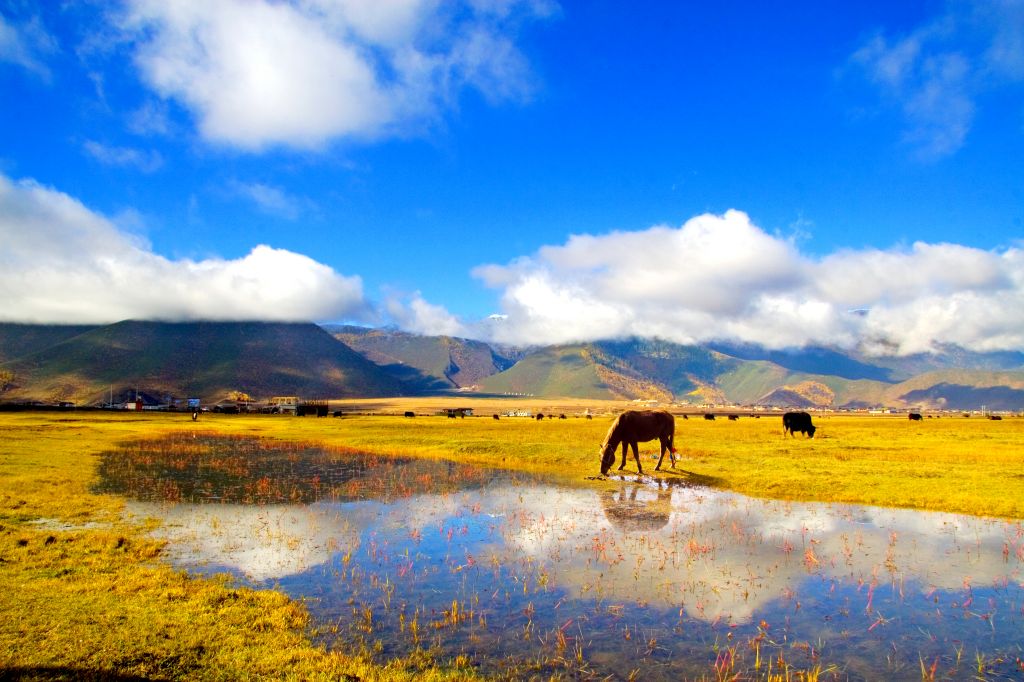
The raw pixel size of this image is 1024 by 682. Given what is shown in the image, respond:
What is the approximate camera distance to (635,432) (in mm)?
31781

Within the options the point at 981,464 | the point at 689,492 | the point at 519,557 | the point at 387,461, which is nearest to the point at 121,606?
the point at 519,557

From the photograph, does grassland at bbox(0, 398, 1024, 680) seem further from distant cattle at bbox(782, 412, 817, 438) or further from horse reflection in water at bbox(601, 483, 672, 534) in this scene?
distant cattle at bbox(782, 412, 817, 438)

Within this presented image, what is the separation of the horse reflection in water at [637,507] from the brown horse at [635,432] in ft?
10.8

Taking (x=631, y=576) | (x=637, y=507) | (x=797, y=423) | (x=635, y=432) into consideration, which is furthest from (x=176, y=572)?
(x=797, y=423)

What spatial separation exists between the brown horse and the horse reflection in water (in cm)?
328

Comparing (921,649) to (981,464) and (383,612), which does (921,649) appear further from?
(981,464)

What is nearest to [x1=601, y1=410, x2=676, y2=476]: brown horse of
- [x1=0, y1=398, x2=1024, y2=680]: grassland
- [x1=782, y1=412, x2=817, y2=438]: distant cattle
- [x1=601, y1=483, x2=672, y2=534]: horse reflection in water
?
[x1=0, y1=398, x2=1024, y2=680]: grassland

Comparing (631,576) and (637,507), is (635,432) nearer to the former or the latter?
(637,507)

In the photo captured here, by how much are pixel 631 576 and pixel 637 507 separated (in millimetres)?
8437

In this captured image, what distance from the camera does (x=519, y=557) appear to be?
15.3m

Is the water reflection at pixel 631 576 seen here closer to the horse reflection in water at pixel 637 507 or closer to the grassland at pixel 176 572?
the horse reflection in water at pixel 637 507

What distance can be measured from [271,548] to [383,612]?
244 inches

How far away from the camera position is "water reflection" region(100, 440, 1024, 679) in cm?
994

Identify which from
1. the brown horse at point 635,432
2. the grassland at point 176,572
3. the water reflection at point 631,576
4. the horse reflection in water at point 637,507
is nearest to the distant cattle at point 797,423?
the grassland at point 176,572
